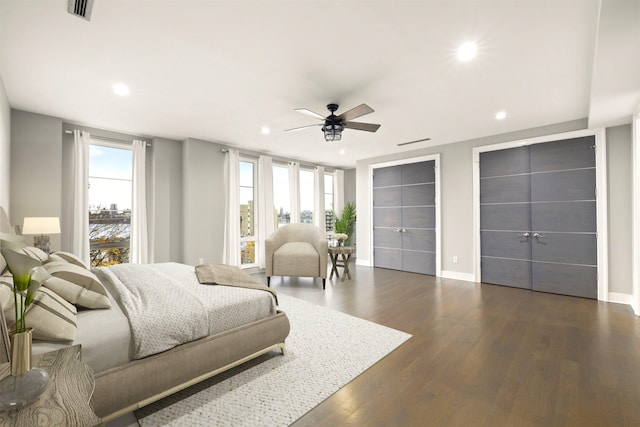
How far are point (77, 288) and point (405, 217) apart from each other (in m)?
5.46

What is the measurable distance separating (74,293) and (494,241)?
5.49 metres

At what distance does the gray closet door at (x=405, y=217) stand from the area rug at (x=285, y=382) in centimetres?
318

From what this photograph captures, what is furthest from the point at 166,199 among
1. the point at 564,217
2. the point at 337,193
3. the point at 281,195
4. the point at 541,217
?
the point at 564,217

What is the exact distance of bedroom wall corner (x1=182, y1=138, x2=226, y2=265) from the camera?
16.7ft

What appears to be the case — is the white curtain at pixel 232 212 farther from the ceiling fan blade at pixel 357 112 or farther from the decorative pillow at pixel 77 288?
the decorative pillow at pixel 77 288

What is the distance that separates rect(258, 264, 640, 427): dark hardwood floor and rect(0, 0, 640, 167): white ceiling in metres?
2.41

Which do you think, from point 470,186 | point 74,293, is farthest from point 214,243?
point 470,186

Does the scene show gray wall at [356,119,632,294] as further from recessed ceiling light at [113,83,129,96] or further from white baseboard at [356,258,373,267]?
recessed ceiling light at [113,83,129,96]

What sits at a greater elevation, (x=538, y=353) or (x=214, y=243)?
(x=214, y=243)

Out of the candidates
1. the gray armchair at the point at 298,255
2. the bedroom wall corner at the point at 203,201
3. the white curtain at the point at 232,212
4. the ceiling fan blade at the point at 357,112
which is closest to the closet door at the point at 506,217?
the gray armchair at the point at 298,255

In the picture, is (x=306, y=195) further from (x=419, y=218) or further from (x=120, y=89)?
(x=120, y=89)

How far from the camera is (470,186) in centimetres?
518

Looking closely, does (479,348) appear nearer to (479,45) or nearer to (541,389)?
(541,389)

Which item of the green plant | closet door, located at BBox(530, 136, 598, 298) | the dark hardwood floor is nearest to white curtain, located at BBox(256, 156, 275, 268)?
the green plant
